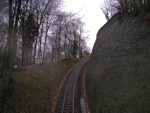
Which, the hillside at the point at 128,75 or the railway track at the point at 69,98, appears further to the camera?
the railway track at the point at 69,98

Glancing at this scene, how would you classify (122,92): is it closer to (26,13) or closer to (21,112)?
(21,112)

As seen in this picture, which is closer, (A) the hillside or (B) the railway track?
(A) the hillside

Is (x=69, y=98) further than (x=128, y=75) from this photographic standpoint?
Yes

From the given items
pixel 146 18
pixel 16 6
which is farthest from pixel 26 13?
pixel 146 18

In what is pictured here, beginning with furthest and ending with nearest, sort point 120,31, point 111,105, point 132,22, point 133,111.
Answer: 1. point 120,31
2. point 132,22
3. point 111,105
4. point 133,111

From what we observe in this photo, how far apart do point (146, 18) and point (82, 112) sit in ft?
39.4

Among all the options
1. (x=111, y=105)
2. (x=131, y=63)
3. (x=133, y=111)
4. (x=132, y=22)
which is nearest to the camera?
(x=133, y=111)

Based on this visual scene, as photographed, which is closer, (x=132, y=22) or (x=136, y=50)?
(x=136, y=50)

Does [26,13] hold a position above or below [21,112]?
above

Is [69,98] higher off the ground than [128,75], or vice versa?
[128,75]

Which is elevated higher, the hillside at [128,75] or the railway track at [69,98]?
the hillside at [128,75]

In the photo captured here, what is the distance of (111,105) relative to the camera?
14.9 m

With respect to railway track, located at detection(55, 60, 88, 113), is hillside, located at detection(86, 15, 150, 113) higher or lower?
higher

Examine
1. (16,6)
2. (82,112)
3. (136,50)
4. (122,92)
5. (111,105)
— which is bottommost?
(82,112)
